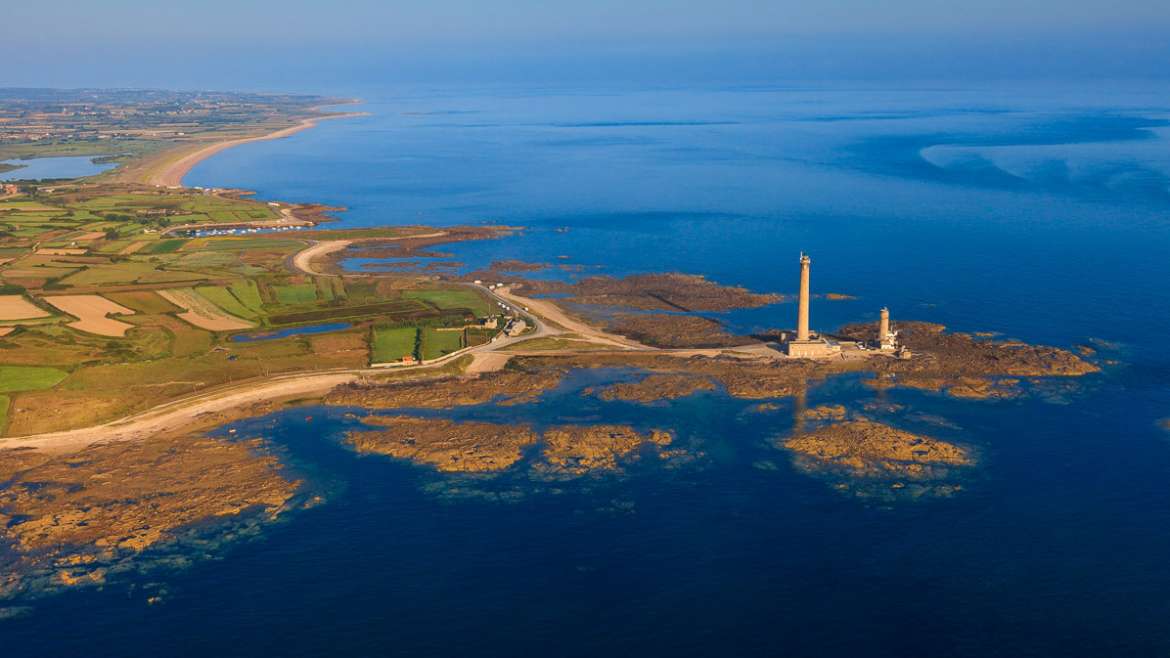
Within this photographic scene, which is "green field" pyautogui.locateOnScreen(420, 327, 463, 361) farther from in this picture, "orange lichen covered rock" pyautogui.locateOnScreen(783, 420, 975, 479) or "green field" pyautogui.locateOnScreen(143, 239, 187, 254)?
"green field" pyautogui.locateOnScreen(143, 239, 187, 254)

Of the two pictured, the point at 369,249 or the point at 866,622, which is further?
the point at 369,249

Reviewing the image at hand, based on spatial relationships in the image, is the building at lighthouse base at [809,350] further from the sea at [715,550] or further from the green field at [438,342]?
the green field at [438,342]

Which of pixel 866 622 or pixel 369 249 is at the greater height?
pixel 369 249

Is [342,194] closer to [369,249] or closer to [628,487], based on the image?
[369,249]

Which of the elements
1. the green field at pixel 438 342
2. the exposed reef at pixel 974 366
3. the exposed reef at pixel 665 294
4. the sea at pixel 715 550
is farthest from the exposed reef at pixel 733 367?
the exposed reef at pixel 665 294

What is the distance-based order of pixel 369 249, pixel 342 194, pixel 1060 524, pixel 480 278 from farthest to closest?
pixel 342 194, pixel 369 249, pixel 480 278, pixel 1060 524

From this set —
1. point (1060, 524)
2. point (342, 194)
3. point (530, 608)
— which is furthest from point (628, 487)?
point (342, 194)
